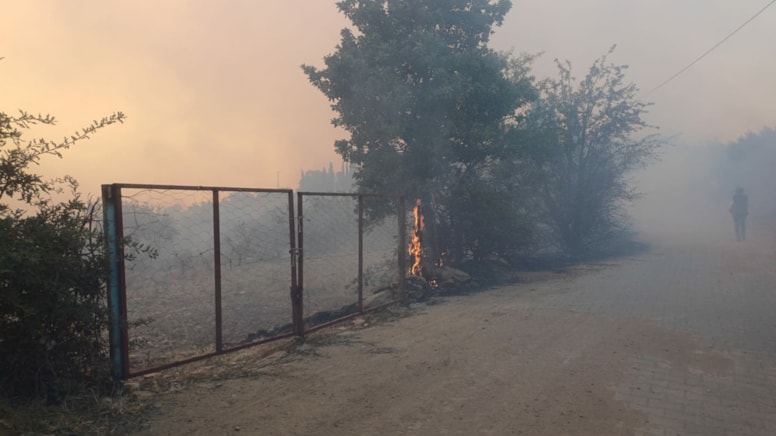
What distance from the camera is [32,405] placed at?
400 centimetres

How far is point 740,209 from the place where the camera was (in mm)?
19844

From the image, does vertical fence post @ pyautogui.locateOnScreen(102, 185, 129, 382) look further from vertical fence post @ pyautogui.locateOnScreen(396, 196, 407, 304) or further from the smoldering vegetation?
the smoldering vegetation

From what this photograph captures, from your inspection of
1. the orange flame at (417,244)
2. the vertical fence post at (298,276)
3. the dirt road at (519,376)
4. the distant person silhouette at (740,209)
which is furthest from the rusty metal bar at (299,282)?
the distant person silhouette at (740,209)

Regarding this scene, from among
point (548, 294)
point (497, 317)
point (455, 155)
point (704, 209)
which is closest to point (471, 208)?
point (455, 155)

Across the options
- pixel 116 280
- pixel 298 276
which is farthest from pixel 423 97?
pixel 116 280

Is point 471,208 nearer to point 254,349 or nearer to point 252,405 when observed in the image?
point 254,349

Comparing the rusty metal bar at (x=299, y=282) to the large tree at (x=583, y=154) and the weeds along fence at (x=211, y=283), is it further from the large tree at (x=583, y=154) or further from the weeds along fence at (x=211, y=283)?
the large tree at (x=583, y=154)

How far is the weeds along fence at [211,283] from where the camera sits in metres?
4.79

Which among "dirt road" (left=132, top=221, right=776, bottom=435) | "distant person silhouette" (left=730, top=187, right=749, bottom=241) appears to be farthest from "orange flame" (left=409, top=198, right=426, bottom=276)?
"distant person silhouette" (left=730, top=187, right=749, bottom=241)

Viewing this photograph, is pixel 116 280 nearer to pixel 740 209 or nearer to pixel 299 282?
pixel 299 282

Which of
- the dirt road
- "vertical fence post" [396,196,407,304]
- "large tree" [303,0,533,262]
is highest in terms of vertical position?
"large tree" [303,0,533,262]

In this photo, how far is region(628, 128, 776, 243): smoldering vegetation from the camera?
128 ft

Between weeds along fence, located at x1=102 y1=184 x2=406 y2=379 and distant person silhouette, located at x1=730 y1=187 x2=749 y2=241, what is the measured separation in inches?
578

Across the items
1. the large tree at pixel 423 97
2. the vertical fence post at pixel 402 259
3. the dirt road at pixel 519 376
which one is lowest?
the dirt road at pixel 519 376
